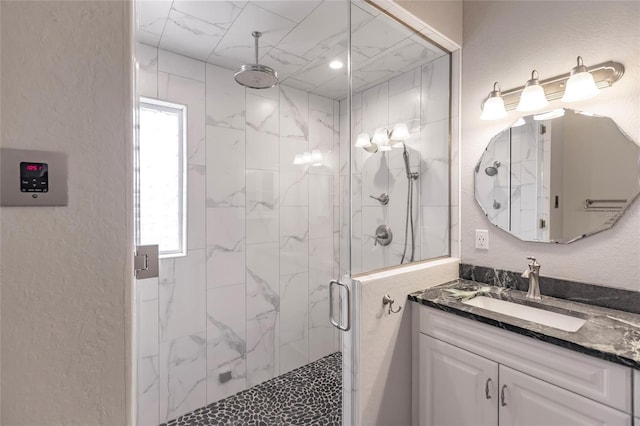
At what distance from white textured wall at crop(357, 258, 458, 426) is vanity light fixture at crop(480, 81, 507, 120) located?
3.00 feet

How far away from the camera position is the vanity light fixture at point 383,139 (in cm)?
197

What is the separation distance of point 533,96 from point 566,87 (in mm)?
125

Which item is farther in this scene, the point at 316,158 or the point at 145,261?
the point at 316,158

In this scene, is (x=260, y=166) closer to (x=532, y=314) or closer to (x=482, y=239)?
(x=482, y=239)

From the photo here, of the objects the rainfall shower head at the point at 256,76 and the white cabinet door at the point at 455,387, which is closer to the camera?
the white cabinet door at the point at 455,387

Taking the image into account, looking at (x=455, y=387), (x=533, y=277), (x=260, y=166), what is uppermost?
(x=260, y=166)

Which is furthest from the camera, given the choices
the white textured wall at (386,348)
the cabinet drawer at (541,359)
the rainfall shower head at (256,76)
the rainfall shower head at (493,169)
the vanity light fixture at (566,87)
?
the rainfall shower head at (256,76)

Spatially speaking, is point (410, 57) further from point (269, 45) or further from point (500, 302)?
point (500, 302)

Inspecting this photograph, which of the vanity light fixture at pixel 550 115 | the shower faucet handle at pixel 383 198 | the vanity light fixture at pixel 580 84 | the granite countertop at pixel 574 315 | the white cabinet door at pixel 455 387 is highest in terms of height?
the vanity light fixture at pixel 580 84

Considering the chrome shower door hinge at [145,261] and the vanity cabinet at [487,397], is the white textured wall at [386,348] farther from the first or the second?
the chrome shower door hinge at [145,261]

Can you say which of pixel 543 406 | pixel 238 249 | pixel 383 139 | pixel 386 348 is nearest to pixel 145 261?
pixel 386 348

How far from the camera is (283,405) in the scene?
2.06 metres
